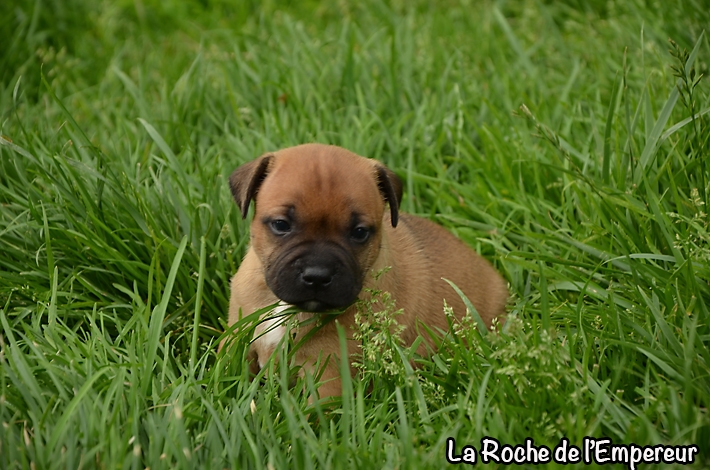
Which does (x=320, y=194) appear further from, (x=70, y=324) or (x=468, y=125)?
(x=468, y=125)

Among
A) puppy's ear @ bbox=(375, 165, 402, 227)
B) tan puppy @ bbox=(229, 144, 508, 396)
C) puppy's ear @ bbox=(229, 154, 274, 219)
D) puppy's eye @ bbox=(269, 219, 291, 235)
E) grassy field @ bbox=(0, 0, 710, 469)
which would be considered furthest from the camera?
puppy's ear @ bbox=(375, 165, 402, 227)

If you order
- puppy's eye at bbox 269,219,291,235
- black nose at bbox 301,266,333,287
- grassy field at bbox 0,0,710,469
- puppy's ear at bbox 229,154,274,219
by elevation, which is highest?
puppy's ear at bbox 229,154,274,219

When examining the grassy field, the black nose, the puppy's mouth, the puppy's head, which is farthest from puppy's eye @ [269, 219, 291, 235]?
the grassy field

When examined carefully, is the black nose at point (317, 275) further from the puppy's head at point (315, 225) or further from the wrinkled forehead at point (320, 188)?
the wrinkled forehead at point (320, 188)

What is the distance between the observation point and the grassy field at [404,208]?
3795mm

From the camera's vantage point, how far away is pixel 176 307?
5.25 meters

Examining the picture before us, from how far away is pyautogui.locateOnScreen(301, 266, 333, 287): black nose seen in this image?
4125 millimetres

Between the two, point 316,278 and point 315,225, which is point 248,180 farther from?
point 316,278

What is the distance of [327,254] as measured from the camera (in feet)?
13.7

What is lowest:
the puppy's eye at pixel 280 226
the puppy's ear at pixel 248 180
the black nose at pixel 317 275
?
the black nose at pixel 317 275

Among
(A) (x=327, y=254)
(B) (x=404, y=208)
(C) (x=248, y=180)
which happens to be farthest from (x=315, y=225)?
(B) (x=404, y=208)

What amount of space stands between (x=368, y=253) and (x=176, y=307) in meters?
1.55

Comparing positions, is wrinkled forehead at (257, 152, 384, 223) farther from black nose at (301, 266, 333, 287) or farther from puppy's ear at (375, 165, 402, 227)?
black nose at (301, 266, 333, 287)

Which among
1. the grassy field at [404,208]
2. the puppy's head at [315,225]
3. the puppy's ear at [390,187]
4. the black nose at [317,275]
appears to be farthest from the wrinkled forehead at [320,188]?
the grassy field at [404,208]
